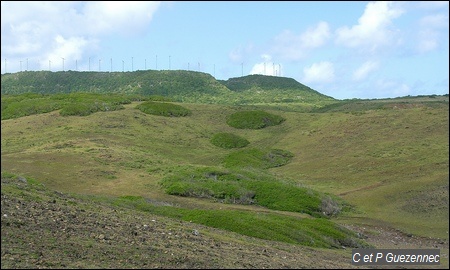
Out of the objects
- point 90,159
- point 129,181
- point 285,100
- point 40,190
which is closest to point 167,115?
point 90,159

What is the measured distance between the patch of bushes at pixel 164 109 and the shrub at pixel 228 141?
34.6 feet

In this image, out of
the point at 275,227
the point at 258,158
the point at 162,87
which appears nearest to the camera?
the point at 275,227

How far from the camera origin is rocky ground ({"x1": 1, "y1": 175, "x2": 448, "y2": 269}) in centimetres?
1595

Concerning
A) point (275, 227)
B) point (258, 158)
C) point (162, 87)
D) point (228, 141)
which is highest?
point (162, 87)

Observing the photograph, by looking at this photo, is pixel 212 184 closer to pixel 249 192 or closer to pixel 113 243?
pixel 249 192

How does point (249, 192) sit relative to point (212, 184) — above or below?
below

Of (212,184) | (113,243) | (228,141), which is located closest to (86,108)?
(228,141)

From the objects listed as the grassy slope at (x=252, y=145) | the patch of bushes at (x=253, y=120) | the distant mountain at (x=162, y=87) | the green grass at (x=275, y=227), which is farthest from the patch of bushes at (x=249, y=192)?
the distant mountain at (x=162, y=87)

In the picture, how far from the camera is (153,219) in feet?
86.3

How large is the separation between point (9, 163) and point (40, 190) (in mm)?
17103

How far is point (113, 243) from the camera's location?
724 inches

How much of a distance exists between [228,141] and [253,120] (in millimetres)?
10337

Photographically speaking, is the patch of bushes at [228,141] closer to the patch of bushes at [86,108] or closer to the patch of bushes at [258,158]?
the patch of bushes at [258,158]

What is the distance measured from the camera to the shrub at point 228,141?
6806 centimetres
